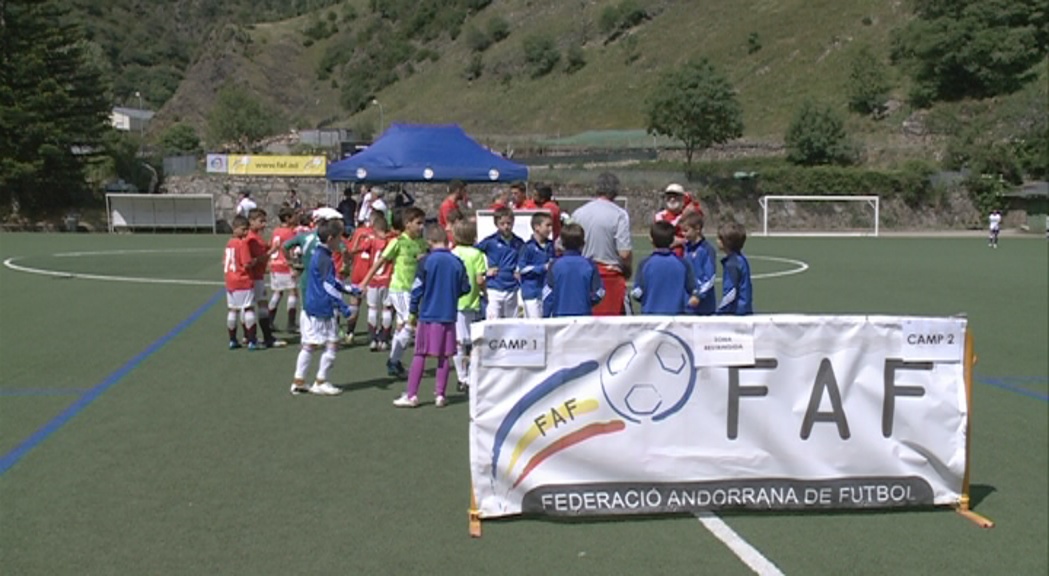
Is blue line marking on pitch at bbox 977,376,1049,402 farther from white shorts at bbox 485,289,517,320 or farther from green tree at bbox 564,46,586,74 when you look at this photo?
green tree at bbox 564,46,586,74

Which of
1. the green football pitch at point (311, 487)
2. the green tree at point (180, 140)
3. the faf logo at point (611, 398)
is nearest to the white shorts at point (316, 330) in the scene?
the green football pitch at point (311, 487)

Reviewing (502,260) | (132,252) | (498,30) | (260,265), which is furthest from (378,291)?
(498,30)

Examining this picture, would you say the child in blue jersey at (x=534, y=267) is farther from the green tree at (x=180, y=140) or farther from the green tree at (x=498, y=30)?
the green tree at (x=498, y=30)

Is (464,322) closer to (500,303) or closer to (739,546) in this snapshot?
(500,303)

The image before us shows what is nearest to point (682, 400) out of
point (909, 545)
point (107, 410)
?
point (909, 545)

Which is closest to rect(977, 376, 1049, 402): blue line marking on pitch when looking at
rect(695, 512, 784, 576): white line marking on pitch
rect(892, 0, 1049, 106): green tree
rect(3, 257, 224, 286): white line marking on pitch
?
rect(695, 512, 784, 576): white line marking on pitch

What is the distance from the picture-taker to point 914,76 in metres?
72.3

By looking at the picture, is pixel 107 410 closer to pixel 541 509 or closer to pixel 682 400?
pixel 541 509

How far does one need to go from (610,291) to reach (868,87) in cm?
6903

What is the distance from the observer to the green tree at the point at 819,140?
189ft

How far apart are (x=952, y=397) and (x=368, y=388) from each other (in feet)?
18.1

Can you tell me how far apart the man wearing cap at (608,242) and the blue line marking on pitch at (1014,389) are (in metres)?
4.20

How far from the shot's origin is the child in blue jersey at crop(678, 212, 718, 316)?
24.9 feet

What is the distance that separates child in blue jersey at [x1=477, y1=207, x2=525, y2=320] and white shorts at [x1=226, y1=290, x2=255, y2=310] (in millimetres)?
3208
